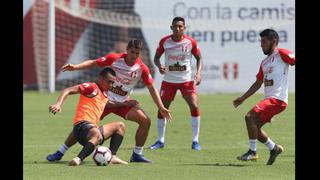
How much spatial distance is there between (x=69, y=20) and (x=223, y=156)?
72.7 ft

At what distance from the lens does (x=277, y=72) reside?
41.1ft

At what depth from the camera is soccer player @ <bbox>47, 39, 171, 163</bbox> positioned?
41.1ft

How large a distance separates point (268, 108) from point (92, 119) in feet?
8.60

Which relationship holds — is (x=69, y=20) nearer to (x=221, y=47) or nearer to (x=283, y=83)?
(x=221, y=47)

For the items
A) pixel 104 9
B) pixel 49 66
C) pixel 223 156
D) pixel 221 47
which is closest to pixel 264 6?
pixel 221 47

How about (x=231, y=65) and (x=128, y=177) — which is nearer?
(x=128, y=177)

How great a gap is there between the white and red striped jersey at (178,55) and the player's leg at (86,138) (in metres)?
3.75

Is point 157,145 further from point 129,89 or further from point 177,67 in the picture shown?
point 129,89

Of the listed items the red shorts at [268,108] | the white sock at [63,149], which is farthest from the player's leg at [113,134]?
the red shorts at [268,108]

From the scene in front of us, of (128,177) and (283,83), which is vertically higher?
(283,83)

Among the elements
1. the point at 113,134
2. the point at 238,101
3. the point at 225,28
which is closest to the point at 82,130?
the point at 113,134

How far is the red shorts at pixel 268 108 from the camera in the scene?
1232cm
